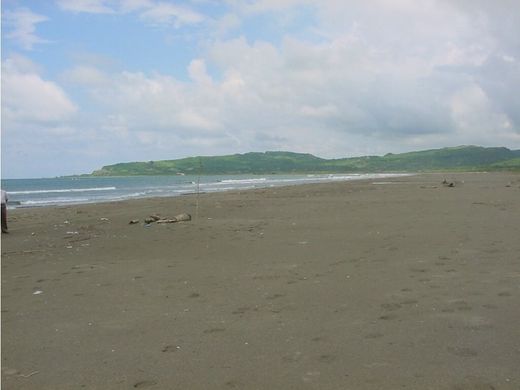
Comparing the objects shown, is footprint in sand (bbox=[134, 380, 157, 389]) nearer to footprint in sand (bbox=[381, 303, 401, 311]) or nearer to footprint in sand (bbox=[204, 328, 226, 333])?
footprint in sand (bbox=[204, 328, 226, 333])

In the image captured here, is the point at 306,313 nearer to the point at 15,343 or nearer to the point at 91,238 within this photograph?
the point at 15,343

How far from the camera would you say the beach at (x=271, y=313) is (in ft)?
15.1

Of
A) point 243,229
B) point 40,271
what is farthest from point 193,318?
point 243,229

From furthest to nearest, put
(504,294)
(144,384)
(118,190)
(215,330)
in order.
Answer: (118,190) < (504,294) < (215,330) < (144,384)

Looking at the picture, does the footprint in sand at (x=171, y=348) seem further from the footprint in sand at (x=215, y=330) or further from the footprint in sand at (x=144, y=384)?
the footprint in sand at (x=144, y=384)

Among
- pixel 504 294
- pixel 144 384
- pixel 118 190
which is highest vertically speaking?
pixel 118 190

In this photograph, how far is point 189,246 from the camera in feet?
41.0

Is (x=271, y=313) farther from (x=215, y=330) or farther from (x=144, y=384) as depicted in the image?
(x=144, y=384)

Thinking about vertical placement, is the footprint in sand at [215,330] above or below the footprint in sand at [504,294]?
below

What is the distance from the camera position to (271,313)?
253 inches

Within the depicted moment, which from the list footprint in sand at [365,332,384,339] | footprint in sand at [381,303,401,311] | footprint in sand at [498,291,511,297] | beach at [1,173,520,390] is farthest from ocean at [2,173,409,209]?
footprint in sand at [365,332,384,339]

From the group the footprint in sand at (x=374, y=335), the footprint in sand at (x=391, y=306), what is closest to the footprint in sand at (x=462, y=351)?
the footprint in sand at (x=374, y=335)

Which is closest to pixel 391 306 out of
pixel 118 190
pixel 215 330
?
pixel 215 330

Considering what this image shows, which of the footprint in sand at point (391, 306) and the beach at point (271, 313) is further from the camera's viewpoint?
the footprint in sand at point (391, 306)
